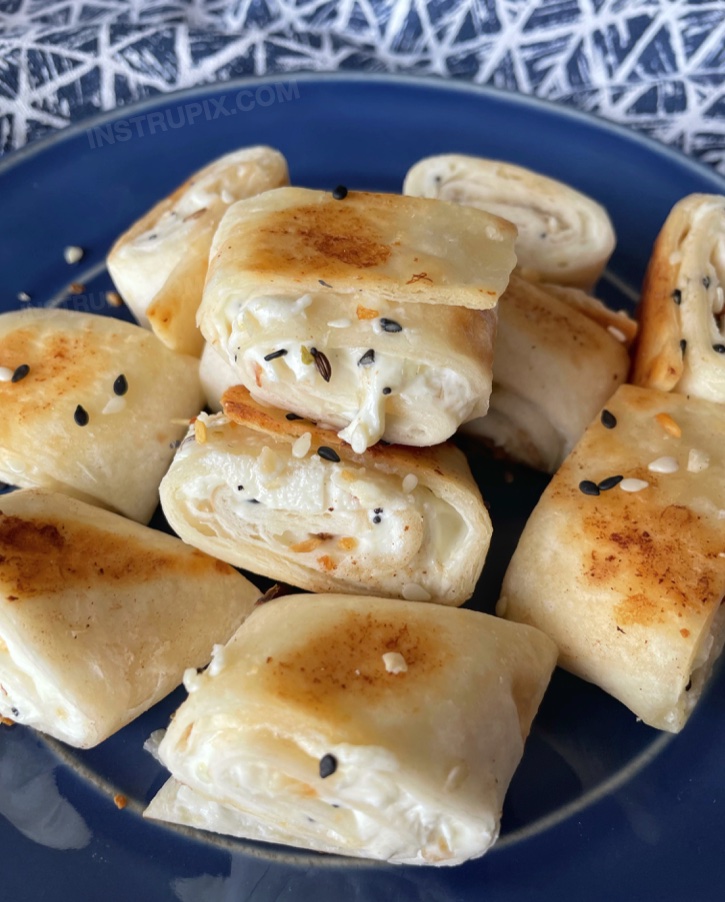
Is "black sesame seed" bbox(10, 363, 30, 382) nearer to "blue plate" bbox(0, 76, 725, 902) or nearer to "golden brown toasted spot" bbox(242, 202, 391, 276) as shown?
"golden brown toasted spot" bbox(242, 202, 391, 276)

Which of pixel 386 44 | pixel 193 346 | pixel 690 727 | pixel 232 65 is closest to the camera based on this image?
pixel 690 727

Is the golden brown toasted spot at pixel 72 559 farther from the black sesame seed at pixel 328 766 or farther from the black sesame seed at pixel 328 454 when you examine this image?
the black sesame seed at pixel 328 766

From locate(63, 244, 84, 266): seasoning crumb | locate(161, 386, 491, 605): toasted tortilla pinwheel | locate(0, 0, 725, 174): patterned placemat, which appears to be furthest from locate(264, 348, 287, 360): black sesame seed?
locate(0, 0, 725, 174): patterned placemat

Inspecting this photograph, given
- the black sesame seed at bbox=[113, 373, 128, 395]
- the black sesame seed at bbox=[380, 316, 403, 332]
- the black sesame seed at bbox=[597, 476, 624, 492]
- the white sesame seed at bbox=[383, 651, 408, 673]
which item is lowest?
the white sesame seed at bbox=[383, 651, 408, 673]

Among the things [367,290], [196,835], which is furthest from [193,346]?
[196,835]

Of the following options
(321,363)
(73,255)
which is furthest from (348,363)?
(73,255)

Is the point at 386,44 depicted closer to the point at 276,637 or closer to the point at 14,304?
the point at 14,304

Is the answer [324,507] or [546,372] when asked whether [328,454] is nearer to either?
[324,507]
